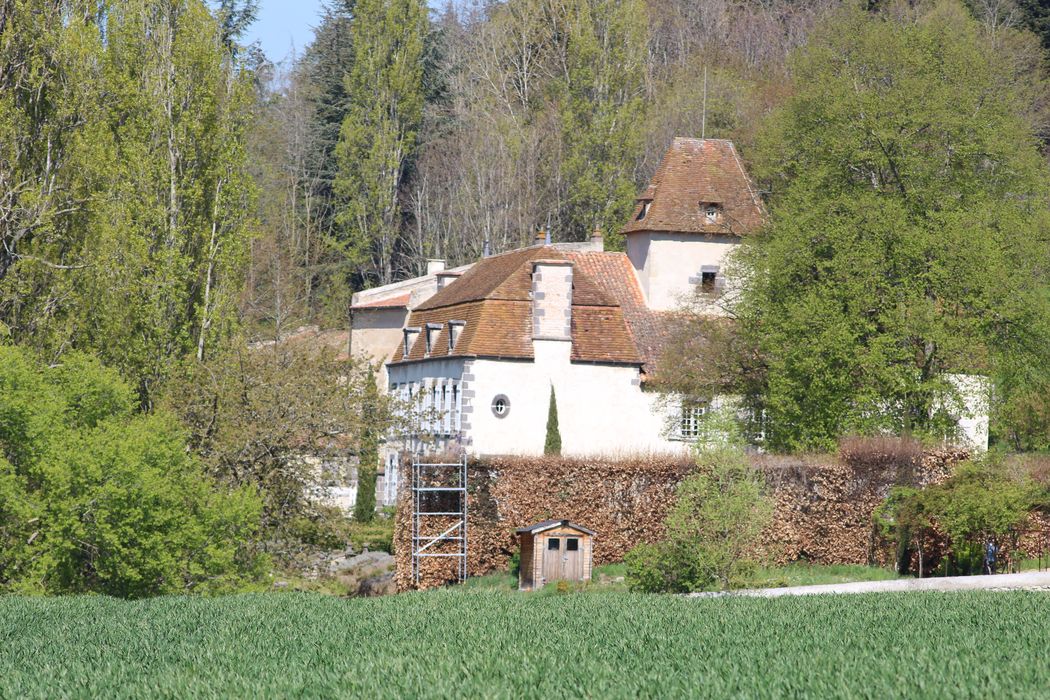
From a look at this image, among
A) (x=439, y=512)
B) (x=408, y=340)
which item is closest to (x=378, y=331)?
(x=408, y=340)

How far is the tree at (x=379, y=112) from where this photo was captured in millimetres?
68625

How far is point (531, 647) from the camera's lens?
15680mm

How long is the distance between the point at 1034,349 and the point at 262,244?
3877 centimetres

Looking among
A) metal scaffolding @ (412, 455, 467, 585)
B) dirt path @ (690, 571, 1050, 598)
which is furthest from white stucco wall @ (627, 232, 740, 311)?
dirt path @ (690, 571, 1050, 598)

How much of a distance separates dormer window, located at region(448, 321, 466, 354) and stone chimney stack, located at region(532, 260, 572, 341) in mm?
2758

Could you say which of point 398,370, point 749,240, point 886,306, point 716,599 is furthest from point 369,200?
point 716,599

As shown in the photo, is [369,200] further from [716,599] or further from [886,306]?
[716,599]

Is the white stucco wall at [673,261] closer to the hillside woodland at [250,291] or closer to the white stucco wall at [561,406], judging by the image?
the hillside woodland at [250,291]

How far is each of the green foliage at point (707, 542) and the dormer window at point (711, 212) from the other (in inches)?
856

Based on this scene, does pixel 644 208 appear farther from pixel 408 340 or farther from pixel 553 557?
pixel 553 557

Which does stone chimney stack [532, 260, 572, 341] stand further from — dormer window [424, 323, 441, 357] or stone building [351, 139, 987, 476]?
dormer window [424, 323, 441, 357]

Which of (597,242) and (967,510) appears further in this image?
(597,242)

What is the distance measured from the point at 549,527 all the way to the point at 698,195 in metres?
20.6

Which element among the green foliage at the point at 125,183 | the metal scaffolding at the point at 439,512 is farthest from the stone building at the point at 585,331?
the green foliage at the point at 125,183
